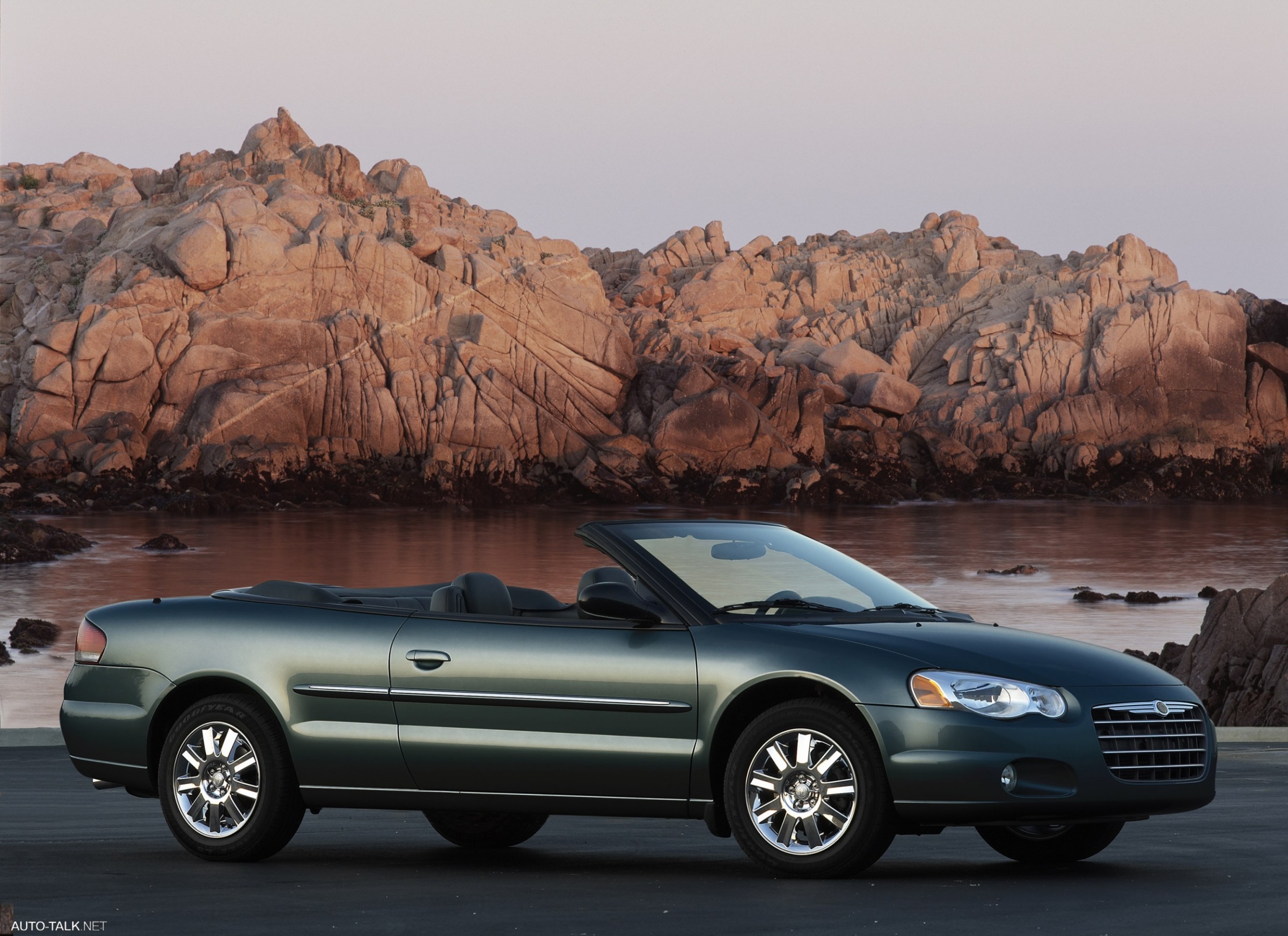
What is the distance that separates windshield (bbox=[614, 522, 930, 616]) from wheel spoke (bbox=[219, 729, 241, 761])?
69.0 inches

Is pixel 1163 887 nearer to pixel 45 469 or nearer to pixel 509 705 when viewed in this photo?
pixel 509 705

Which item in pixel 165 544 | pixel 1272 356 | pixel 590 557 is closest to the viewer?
pixel 165 544

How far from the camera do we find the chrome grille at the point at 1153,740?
19.5ft

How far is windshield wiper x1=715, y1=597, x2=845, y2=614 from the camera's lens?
21.0ft

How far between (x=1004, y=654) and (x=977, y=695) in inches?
9.8

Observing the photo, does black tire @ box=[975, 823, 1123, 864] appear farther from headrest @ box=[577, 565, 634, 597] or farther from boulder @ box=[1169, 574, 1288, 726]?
boulder @ box=[1169, 574, 1288, 726]

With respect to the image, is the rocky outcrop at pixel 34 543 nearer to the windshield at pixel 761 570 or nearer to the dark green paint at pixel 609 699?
the dark green paint at pixel 609 699

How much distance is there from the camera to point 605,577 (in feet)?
20.8

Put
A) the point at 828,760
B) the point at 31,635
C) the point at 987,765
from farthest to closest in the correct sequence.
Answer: the point at 31,635
the point at 828,760
the point at 987,765

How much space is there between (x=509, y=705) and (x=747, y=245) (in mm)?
112583

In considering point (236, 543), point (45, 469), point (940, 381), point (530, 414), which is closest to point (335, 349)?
point (530, 414)

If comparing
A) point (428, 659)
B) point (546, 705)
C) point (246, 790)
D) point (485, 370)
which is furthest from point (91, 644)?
point (485, 370)

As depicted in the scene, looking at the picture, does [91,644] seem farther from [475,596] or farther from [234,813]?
[475,596]

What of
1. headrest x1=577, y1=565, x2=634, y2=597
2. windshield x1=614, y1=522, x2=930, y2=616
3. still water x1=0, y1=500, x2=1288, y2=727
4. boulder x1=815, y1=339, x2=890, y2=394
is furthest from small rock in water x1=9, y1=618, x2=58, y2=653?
boulder x1=815, y1=339, x2=890, y2=394
